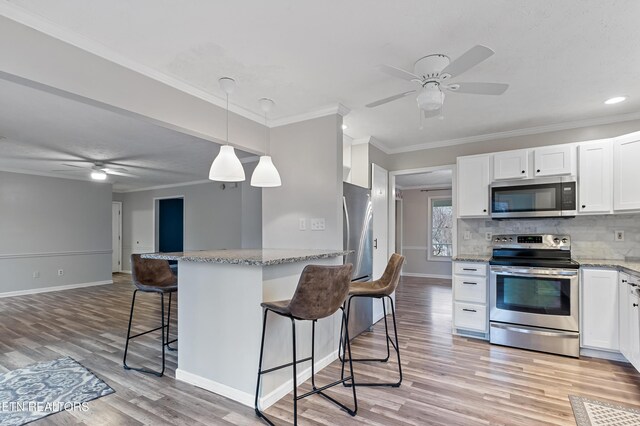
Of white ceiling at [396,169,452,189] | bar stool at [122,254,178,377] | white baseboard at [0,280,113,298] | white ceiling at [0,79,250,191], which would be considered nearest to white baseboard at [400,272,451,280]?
white ceiling at [396,169,452,189]

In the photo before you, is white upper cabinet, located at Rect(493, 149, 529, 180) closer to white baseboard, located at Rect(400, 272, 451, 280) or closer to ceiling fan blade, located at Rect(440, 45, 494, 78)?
ceiling fan blade, located at Rect(440, 45, 494, 78)

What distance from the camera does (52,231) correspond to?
6617mm

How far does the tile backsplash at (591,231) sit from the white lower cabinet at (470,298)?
0.63 meters

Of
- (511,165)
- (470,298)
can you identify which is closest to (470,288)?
(470,298)

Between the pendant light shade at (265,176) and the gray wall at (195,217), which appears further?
the gray wall at (195,217)

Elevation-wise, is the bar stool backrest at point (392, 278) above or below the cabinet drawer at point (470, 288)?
above

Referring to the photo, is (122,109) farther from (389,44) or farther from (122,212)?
(122,212)

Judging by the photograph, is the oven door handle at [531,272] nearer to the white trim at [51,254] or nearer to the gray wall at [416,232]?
the gray wall at [416,232]

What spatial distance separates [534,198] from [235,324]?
3.39 metres

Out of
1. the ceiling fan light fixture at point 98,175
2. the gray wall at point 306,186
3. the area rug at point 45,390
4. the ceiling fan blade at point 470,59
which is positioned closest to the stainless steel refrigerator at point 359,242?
the gray wall at point 306,186

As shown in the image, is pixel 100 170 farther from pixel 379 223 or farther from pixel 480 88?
pixel 480 88

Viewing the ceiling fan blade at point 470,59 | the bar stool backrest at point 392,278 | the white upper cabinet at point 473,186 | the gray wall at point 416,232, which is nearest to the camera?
the ceiling fan blade at point 470,59

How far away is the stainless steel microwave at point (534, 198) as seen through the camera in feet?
11.0

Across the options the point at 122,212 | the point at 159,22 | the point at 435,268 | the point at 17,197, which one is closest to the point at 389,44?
the point at 159,22
